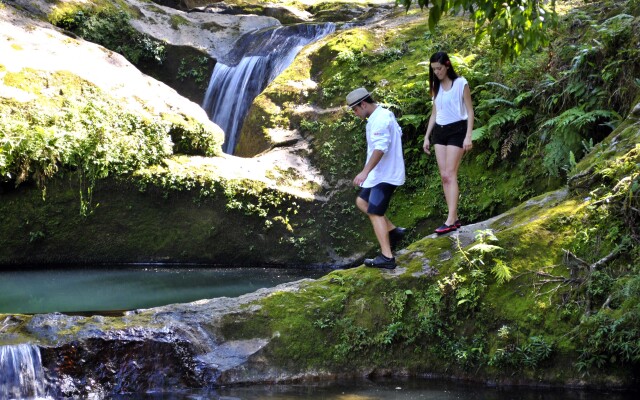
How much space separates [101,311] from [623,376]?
6.16 meters

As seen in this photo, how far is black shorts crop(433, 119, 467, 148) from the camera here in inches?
303

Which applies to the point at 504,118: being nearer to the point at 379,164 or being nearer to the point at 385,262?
the point at 379,164

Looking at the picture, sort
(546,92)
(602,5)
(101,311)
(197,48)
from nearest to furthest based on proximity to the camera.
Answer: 1. (101,311)
2. (546,92)
3. (602,5)
4. (197,48)

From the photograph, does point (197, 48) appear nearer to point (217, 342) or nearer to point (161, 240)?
point (161, 240)

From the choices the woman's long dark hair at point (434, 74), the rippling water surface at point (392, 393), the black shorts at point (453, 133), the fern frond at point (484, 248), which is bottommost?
the rippling water surface at point (392, 393)

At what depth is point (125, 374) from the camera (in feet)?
21.5

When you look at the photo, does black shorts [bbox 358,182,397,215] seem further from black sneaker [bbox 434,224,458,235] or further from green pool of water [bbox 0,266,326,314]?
green pool of water [bbox 0,266,326,314]

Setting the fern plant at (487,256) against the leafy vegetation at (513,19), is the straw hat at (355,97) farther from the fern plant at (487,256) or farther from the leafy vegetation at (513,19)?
the leafy vegetation at (513,19)

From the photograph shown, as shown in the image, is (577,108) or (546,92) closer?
(577,108)

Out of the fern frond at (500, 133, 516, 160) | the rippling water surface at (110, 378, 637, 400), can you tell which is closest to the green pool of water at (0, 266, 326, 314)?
the rippling water surface at (110, 378, 637, 400)

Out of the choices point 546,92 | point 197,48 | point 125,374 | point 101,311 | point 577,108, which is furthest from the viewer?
point 197,48

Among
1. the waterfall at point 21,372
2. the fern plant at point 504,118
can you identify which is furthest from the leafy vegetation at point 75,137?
the waterfall at point 21,372

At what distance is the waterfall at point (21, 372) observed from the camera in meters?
6.23

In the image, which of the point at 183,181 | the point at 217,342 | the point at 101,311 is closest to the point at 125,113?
the point at 183,181
